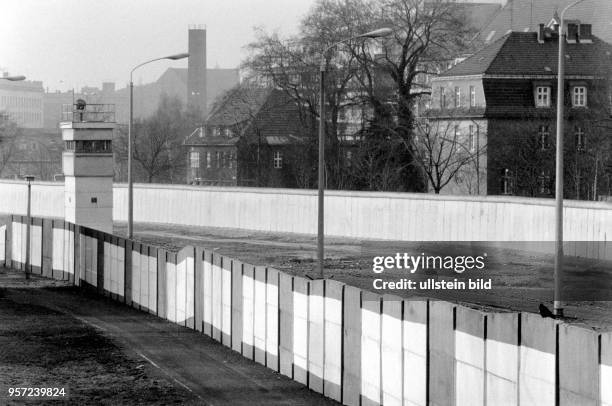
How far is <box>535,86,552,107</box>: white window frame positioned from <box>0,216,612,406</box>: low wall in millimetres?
51222

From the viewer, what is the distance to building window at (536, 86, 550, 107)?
3088 inches

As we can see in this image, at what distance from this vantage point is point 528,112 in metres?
75.9

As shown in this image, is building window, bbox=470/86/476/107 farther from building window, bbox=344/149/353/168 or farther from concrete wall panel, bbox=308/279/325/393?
concrete wall panel, bbox=308/279/325/393

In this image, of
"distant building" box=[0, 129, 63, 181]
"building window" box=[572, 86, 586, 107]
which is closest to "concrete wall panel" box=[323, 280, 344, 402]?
"building window" box=[572, 86, 586, 107]

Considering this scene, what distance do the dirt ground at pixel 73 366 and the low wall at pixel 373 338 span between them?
204 cm

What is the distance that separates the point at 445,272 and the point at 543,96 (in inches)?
1601

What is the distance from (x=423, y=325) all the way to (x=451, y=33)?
61.6 m

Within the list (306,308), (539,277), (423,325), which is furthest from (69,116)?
(423,325)

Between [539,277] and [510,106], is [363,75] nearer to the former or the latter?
[510,106]

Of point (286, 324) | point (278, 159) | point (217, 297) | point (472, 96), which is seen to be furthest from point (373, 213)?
point (278, 159)

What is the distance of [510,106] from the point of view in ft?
255

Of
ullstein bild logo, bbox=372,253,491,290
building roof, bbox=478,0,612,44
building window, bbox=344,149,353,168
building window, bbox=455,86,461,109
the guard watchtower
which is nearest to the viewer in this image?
ullstein bild logo, bbox=372,253,491,290

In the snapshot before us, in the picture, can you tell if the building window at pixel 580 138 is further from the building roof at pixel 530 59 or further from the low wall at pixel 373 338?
the low wall at pixel 373 338

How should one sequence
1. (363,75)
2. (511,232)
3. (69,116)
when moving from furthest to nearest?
(363,75) < (69,116) < (511,232)
